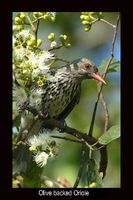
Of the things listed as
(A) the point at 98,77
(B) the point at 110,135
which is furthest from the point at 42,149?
(A) the point at 98,77

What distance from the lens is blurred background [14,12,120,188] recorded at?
4.48 m

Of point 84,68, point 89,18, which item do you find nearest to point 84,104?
point 84,68

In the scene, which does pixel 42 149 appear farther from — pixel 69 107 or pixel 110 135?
pixel 69 107

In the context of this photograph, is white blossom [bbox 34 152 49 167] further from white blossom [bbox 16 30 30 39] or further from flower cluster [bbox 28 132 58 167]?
white blossom [bbox 16 30 30 39]

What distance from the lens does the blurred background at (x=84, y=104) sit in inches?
176

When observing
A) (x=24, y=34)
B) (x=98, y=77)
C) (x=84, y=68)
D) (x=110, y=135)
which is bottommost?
(x=110, y=135)

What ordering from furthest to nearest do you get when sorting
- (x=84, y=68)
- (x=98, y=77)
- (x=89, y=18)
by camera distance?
(x=84, y=68) → (x=98, y=77) → (x=89, y=18)

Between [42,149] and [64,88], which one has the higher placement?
[64,88]

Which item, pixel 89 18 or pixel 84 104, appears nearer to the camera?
pixel 89 18

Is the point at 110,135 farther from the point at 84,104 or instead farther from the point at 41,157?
the point at 84,104

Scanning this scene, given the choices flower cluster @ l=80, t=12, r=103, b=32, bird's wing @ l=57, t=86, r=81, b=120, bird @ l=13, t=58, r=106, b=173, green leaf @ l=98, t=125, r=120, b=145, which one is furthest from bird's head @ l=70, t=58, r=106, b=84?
green leaf @ l=98, t=125, r=120, b=145

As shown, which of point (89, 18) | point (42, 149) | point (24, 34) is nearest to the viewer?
point (24, 34)

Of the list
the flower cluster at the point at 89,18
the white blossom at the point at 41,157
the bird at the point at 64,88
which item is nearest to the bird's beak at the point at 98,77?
the bird at the point at 64,88

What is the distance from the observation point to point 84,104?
5340 millimetres
